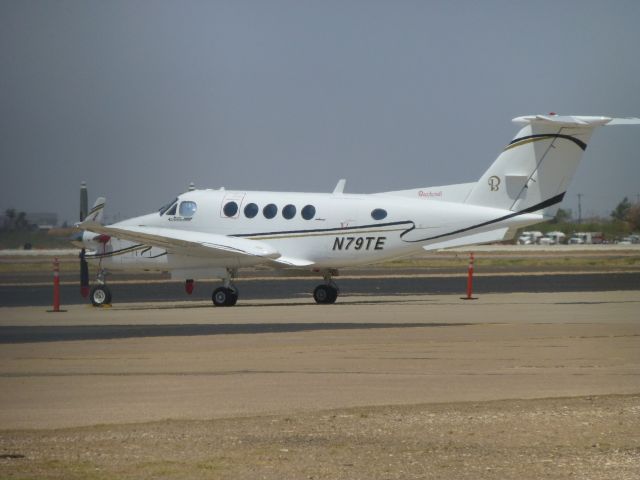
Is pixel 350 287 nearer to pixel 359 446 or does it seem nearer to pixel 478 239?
pixel 478 239

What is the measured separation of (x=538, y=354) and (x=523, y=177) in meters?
12.1

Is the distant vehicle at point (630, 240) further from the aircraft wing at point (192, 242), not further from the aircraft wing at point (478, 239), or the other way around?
the aircraft wing at point (192, 242)

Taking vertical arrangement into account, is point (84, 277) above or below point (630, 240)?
above

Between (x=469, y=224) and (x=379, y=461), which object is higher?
(x=469, y=224)

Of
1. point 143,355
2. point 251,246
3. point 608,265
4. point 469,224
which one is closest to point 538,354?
point 143,355

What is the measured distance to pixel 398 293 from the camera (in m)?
35.3

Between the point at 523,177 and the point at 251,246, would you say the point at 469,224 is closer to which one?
the point at 523,177

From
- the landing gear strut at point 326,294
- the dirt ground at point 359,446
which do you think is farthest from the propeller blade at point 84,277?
the dirt ground at point 359,446

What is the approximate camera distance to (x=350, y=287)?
40.1 metres

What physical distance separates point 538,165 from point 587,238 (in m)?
80.9

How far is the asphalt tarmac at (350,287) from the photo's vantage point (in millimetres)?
35188

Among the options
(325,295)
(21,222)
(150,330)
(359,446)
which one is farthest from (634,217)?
(359,446)

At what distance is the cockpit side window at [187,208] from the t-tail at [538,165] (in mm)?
8008

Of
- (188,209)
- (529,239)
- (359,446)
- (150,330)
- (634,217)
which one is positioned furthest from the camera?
(529,239)
